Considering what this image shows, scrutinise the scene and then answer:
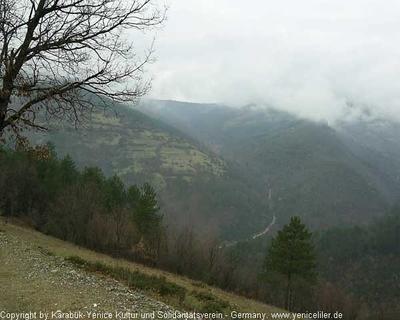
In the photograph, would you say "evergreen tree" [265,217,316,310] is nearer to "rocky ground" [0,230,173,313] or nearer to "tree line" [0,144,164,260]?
"tree line" [0,144,164,260]

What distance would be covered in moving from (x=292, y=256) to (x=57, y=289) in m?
36.2

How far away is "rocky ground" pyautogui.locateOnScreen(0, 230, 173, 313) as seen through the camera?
9.09 m

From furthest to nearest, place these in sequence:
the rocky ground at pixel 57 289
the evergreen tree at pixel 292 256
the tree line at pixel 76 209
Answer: the tree line at pixel 76 209 → the evergreen tree at pixel 292 256 → the rocky ground at pixel 57 289

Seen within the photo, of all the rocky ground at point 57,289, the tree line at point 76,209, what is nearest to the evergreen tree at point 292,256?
the tree line at point 76,209

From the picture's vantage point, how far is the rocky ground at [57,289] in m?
9.09

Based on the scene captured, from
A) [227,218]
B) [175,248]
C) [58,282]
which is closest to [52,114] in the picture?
[58,282]

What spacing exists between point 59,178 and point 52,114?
1816 inches

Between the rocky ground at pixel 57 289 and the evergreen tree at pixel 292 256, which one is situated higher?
the rocky ground at pixel 57 289

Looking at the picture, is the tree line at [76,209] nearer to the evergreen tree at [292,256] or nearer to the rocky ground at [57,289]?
the evergreen tree at [292,256]

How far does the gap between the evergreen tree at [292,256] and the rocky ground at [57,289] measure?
3374 centimetres

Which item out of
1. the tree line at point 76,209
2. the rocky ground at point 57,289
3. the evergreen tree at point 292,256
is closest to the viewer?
the rocky ground at point 57,289

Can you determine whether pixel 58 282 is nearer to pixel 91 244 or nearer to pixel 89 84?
pixel 89 84

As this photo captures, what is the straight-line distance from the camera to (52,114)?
11391 mm

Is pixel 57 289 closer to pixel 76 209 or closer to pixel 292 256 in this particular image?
pixel 292 256
